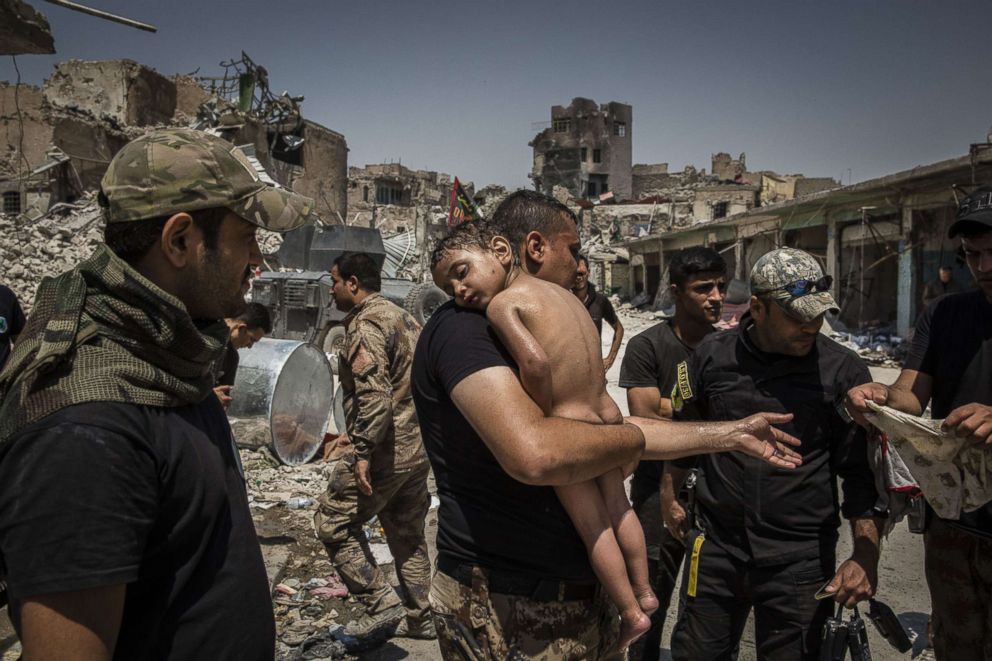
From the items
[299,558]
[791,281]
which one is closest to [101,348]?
[791,281]

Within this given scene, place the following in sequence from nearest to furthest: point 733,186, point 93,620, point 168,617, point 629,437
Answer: point 93,620
point 168,617
point 629,437
point 733,186

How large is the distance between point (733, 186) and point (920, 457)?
40.6 m

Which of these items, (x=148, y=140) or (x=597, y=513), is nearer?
(x=148, y=140)

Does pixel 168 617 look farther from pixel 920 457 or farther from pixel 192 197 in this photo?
pixel 920 457

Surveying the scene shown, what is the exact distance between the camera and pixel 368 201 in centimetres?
4772

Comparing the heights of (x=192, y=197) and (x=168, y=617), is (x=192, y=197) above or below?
above

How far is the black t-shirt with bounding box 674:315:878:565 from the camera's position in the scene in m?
2.43

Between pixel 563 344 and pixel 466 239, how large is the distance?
535 millimetres

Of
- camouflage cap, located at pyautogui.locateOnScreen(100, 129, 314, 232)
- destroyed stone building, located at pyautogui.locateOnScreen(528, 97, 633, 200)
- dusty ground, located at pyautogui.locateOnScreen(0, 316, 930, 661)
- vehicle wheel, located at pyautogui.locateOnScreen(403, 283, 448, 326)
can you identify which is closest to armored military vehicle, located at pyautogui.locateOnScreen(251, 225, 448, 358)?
vehicle wheel, located at pyautogui.locateOnScreen(403, 283, 448, 326)


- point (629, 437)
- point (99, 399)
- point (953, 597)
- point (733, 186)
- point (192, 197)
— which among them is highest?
point (733, 186)

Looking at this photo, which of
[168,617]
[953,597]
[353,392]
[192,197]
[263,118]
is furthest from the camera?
[263,118]

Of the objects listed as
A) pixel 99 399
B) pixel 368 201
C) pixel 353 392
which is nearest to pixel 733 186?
pixel 368 201

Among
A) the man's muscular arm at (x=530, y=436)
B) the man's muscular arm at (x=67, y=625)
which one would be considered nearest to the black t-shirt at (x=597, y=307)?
the man's muscular arm at (x=530, y=436)

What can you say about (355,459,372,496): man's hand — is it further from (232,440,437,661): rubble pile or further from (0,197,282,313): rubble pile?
(0,197,282,313): rubble pile
